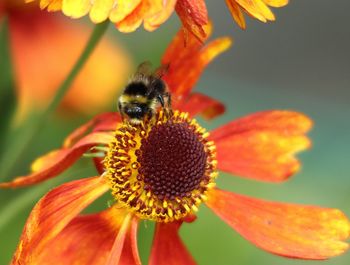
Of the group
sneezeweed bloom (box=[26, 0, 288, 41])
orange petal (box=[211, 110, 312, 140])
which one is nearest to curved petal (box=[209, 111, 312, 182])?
orange petal (box=[211, 110, 312, 140])

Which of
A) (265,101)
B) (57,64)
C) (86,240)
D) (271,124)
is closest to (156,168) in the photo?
(86,240)

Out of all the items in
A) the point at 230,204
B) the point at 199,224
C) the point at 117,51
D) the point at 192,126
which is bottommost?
the point at 199,224

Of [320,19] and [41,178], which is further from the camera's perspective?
[320,19]

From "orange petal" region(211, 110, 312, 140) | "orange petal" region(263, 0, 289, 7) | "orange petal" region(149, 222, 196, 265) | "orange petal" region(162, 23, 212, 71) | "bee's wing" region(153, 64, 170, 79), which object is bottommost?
"orange petal" region(149, 222, 196, 265)

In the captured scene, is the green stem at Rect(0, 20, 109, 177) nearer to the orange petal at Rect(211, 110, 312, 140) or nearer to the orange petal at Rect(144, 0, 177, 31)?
the orange petal at Rect(144, 0, 177, 31)

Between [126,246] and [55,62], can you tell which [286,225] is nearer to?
[126,246]

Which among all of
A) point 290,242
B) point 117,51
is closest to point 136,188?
point 290,242

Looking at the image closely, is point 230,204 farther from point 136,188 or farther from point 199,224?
point 199,224
